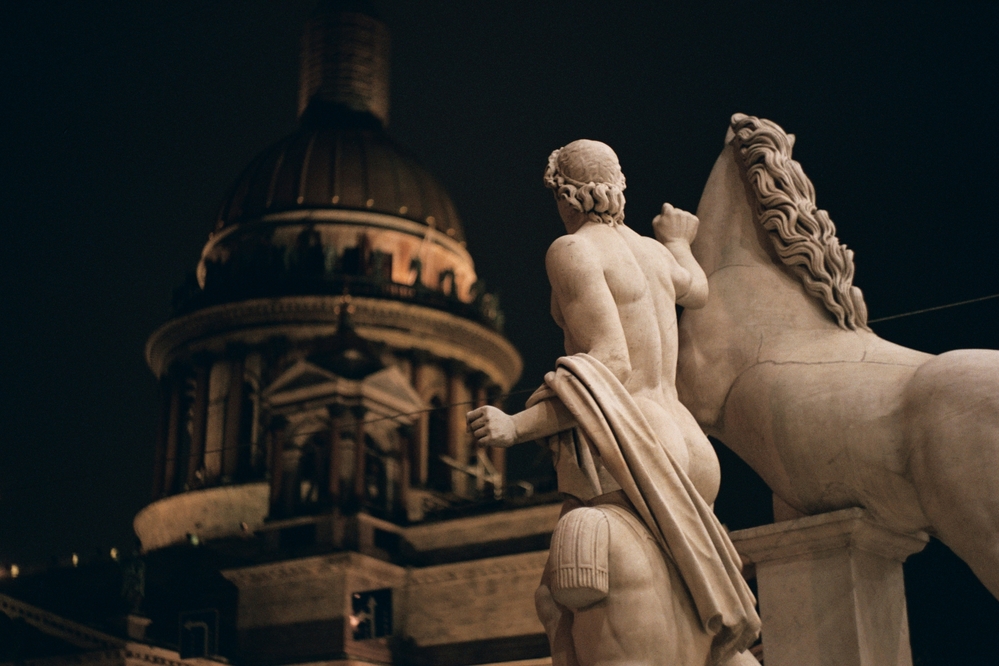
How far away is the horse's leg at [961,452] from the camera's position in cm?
766

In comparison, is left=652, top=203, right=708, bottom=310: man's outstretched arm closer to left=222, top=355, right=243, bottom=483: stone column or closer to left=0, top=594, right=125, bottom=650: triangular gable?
left=0, top=594, right=125, bottom=650: triangular gable

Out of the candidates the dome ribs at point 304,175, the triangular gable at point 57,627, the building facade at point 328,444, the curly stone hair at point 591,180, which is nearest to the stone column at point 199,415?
the building facade at point 328,444

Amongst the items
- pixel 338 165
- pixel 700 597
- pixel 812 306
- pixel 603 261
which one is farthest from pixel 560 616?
pixel 338 165

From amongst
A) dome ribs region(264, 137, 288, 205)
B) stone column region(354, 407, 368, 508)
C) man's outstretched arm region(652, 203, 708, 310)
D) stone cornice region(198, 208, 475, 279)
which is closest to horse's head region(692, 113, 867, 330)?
man's outstretched arm region(652, 203, 708, 310)

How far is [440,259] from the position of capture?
61469mm

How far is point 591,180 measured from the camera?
764 cm

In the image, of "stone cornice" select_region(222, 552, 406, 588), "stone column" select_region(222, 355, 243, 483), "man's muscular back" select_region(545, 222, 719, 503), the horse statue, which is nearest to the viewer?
"man's muscular back" select_region(545, 222, 719, 503)

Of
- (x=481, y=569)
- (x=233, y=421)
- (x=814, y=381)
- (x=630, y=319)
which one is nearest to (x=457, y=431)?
(x=233, y=421)

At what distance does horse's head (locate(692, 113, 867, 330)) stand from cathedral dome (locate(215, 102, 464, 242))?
171ft

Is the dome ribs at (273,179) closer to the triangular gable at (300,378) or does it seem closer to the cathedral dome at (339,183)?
the cathedral dome at (339,183)

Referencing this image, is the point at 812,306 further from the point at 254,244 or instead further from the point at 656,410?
the point at 254,244

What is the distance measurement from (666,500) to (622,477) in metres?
0.21

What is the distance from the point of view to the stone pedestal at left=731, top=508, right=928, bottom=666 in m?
8.22

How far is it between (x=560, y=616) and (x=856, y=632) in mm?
1969
